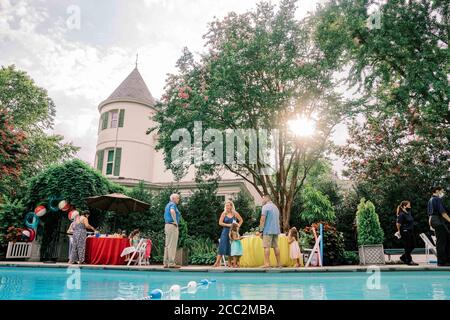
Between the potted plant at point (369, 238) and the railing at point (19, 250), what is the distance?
569 inches

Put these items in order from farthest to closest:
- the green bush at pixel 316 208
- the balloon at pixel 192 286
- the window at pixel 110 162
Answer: the window at pixel 110 162 → the green bush at pixel 316 208 → the balloon at pixel 192 286

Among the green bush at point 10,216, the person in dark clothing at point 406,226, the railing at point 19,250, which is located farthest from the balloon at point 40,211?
the person in dark clothing at point 406,226

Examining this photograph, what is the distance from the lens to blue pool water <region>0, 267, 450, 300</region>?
4891 millimetres

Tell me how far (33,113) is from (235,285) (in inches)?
1101

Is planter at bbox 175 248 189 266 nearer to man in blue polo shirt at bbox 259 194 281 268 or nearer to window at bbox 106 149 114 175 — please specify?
man in blue polo shirt at bbox 259 194 281 268

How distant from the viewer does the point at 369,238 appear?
1123 cm

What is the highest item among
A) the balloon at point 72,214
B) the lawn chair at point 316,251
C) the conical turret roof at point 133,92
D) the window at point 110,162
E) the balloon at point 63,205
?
the conical turret roof at point 133,92

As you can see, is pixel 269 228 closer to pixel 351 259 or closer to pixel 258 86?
pixel 351 259

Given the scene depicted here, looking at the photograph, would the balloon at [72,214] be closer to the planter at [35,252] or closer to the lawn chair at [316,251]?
the planter at [35,252]

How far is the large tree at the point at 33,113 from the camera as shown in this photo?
84.8 feet

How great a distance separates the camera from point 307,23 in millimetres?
15391

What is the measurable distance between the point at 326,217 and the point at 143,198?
436 inches
